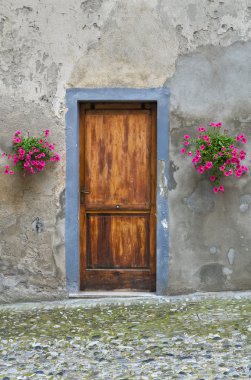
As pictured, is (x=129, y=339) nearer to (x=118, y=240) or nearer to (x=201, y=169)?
(x=118, y=240)

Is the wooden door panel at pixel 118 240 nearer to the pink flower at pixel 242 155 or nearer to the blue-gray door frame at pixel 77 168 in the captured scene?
the blue-gray door frame at pixel 77 168

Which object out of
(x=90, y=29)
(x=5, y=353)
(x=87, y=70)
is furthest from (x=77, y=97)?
(x=5, y=353)

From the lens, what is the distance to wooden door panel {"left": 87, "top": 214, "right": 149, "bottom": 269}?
6.06 metres

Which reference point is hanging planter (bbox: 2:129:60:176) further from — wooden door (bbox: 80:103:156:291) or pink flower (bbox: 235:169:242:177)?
pink flower (bbox: 235:169:242:177)

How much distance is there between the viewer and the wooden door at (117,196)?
5.99 meters

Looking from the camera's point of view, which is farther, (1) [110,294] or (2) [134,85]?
(1) [110,294]

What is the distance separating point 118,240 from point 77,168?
90 cm

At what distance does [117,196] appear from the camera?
603 cm

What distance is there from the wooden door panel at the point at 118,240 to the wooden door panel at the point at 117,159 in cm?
15

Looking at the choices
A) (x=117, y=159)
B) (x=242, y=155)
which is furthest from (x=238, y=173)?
(x=117, y=159)

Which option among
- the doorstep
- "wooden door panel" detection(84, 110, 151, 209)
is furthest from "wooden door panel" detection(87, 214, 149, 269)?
the doorstep

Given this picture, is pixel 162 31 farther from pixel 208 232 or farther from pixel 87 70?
pixel 208 232

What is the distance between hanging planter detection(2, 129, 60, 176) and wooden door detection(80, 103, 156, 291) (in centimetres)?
41

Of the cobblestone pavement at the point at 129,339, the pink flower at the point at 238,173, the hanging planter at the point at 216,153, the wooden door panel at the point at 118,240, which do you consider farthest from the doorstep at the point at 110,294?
the pink flower at the point at 238,173
